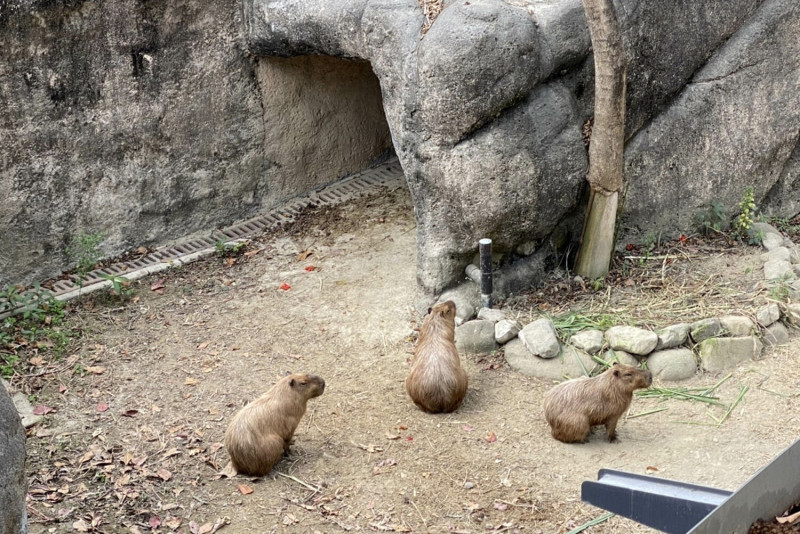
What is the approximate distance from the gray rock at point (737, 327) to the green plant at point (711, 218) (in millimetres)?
1407

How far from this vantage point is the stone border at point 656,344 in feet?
23.7

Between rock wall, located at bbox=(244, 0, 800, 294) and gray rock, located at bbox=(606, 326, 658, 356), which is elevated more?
rock wall, located at bbox=(244, 0, 800, 294)

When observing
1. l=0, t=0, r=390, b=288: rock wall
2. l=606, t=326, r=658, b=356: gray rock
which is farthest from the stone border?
l=0, t=0, r=390, b=288: rock wall

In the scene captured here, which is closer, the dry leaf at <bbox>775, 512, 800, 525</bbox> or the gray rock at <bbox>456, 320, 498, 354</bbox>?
the dry leaf at <bbox>775, 512, 800, 525</bbox>

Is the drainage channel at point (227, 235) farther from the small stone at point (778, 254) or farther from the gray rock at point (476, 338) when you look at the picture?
the small stone at point (778, 254)

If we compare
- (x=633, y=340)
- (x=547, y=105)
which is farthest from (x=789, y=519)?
(x=547, y=105)

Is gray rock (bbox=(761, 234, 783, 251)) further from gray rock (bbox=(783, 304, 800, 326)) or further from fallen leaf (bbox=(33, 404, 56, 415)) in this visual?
fallen leaf (bbox=(33, 404, 56, 415))

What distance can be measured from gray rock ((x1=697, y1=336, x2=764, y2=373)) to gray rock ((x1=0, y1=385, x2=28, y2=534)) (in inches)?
189

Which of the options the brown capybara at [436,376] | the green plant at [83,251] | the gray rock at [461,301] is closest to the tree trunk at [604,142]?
the gray rock at [461,301]

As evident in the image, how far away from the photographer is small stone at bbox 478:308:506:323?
775 cm

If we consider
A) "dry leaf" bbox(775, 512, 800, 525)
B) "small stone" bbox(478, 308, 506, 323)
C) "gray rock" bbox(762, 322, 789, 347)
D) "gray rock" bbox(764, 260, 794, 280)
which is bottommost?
"gray rock" bbox(762, 322, 789, 347)

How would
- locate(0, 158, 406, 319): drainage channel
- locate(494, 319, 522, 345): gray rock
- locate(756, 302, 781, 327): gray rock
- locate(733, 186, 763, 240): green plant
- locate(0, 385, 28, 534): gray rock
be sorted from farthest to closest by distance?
1. locate(0, 158, 406, 319): drainage channel
2. locate(733, 186, 763, 240): green plant
3. locate(494, 319, 522, 345): gray rock
4. locate(756, 302, 781, 327): gray rock
5. locate(0, 385, 28, 534): gray rock

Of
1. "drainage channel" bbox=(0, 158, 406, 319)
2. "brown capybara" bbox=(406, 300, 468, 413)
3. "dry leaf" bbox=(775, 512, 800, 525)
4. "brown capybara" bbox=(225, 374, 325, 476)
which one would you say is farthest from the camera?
"drainage channel" bbox=(0, 158, 406, 319)

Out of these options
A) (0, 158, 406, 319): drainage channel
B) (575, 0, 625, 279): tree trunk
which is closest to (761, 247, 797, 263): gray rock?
(575, 0, 625, 279): tree trunk
